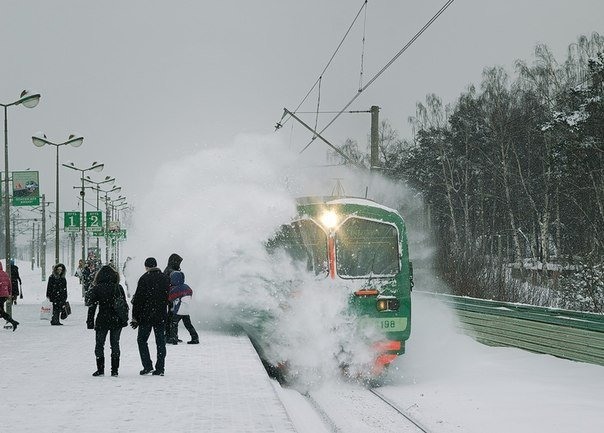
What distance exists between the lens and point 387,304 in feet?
43.9

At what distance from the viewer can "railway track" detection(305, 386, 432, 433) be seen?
9852 millimetres

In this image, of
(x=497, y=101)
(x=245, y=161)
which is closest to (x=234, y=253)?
(x=245, y=161)

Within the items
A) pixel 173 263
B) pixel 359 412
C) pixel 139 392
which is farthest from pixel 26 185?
pixel 359 412

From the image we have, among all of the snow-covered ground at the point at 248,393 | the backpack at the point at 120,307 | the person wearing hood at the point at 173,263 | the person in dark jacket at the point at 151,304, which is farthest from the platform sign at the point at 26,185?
the person in dark jacket at the point at 151,304

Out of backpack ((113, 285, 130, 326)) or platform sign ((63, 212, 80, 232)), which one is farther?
platform sign ((63, 212, 80, 232))

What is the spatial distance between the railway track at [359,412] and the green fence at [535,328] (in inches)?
138

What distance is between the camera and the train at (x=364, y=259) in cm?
1320

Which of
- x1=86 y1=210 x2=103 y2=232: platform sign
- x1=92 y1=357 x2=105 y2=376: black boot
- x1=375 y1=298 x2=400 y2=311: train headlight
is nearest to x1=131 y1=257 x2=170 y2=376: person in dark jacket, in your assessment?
x1=92 y1=357 x2=105 y2=376: black boot

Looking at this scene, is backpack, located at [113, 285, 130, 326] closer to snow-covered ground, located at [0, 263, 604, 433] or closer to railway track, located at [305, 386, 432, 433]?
snow-covered ground, located at [0, 263, 604, 433]

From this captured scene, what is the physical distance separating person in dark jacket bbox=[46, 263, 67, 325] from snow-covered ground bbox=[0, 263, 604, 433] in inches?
157

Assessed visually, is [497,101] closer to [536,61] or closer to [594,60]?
[536,61]

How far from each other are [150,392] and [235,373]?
6.21 feet

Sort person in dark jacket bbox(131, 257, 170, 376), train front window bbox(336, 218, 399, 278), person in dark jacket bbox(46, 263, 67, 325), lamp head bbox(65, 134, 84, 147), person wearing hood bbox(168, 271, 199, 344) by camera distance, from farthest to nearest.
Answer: lamp head bbox(65, 134, 84, 147) < person in dark jacket bbox(46, 263, 67, 325) < person wearing hood bbox(168, 271, 199, 344) < train front window bbox(336, 218, 399, 278) < person in dark jacket bbox(131, 257, 170, 376)

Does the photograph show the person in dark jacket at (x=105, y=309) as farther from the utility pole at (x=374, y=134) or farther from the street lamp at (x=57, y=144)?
the street lamp at (x=57, y=144)
